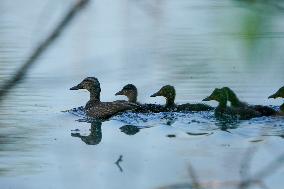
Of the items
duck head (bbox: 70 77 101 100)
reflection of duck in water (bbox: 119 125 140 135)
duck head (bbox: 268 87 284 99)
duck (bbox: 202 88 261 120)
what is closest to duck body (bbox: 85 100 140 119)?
duck head (bbox: 70 77 101 100)

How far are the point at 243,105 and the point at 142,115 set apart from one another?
85 cm

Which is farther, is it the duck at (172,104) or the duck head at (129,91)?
the duck head at (129,91)

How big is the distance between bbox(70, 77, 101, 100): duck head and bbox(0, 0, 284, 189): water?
0.55ft

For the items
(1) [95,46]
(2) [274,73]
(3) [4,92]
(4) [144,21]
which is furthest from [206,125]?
(3) [4,92]

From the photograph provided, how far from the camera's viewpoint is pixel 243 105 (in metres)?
7.79

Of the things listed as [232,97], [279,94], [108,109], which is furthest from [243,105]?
[108,109]

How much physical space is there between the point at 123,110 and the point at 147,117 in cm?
27

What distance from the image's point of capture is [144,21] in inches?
477

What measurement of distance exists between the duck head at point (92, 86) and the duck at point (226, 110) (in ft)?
3.35

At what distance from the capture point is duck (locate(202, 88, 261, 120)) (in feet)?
24.6

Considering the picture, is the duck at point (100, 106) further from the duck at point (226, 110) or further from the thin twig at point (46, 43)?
the thin twig at point (46, 43)

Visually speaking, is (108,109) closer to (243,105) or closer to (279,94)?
(243,105)

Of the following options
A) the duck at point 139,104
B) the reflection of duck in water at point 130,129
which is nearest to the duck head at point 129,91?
the duck at point 139,104

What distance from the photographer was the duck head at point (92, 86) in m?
8.37
